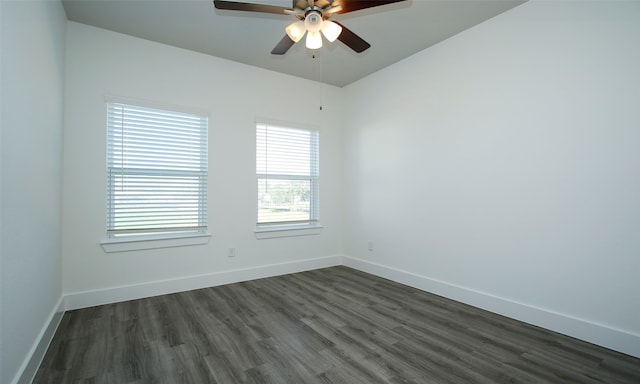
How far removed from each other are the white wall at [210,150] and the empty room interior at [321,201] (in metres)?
0.02

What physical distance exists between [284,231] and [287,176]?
80 centimetres

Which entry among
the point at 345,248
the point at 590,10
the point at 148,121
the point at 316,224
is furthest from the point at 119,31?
the point at 590,10

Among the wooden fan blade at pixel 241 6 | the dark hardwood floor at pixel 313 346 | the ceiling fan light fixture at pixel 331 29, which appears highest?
the wooden fan blade at pixel 241 6

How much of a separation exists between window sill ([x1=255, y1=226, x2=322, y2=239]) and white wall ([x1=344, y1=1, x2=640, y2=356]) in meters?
1.19

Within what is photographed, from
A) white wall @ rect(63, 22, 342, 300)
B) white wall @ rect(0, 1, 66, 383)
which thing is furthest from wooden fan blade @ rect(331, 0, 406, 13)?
white wall @ rect(63, 22, 342, 300)

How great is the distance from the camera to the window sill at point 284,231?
13.3ft

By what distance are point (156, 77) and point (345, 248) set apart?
348 cm

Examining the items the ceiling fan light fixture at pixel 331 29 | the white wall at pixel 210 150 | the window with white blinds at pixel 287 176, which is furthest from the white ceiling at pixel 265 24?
the window with white blinds at pixel 287 176

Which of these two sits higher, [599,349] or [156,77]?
[156,77]

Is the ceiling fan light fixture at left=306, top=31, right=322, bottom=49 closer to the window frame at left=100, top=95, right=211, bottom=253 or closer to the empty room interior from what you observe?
the empty room interior

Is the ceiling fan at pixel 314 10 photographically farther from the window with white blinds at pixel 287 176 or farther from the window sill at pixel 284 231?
the window sill at pixel 284 231

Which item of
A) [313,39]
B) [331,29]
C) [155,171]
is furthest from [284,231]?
[331,29]

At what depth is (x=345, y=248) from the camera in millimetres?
4758

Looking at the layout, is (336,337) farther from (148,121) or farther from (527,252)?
(148,121)
